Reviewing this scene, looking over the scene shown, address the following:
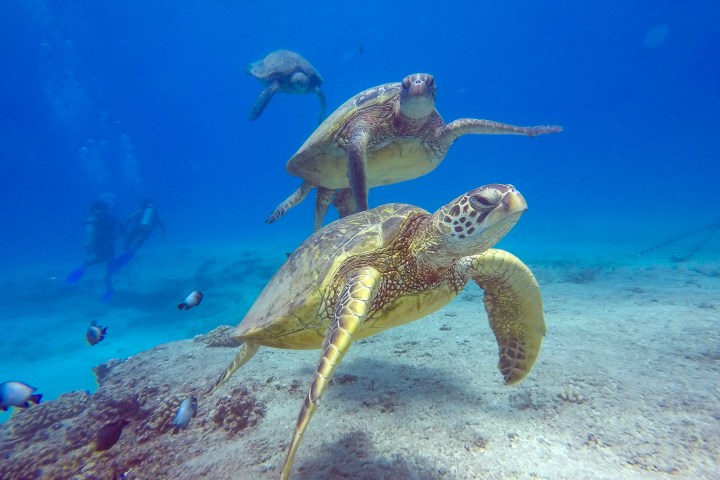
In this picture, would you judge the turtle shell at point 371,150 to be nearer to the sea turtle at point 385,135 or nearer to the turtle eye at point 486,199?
the sea turtle at point 385,135

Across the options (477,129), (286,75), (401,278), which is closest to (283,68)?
(286,75)

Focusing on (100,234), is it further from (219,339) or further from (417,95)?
(417,95)

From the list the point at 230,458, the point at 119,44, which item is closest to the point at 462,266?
the point at 230,458

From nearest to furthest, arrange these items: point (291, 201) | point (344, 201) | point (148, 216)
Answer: point (291, 201)
point (344, 201)
point (148, 216)

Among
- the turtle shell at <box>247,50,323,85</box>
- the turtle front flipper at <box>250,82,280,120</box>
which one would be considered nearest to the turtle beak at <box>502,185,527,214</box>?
the turtle shell at <box>247,50,323,85</box>

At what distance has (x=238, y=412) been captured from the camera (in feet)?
11.7

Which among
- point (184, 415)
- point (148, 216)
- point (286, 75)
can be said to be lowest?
point (184, 415)

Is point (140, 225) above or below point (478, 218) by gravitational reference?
above

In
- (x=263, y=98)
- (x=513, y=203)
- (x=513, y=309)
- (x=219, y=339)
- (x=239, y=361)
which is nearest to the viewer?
(x=513, y=203)

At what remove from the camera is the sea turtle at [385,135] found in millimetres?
4734

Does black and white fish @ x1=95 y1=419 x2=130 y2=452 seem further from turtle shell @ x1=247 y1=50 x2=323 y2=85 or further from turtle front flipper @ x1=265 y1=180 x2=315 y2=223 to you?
turtle shell @ x1=247 y1=50 x2=323 y2=85

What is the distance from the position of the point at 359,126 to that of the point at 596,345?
447cm

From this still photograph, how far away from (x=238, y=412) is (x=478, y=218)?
322 centimetres

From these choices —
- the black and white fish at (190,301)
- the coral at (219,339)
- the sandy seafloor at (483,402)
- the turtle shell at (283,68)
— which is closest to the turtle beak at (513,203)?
the sandy seafloor at (483,402)
